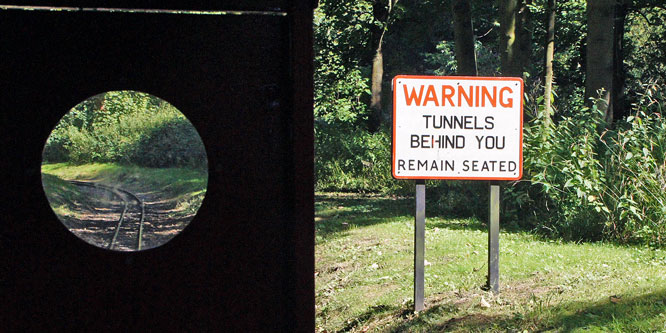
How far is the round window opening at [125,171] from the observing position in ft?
8.25

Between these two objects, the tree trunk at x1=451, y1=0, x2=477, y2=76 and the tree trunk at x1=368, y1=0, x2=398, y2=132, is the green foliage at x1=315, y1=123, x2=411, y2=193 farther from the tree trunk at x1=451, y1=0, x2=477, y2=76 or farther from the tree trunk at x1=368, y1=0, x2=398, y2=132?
the tree trunk at x1=451, y1=0, x2=477, y2=76

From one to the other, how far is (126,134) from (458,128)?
165 inches

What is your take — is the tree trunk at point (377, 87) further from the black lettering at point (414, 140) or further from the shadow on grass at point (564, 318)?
the shadow on grass at point (564, 318)

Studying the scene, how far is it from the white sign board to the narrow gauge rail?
12.9 feet

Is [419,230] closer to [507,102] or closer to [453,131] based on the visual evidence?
[453,131]

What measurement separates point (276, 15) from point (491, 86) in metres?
4.17

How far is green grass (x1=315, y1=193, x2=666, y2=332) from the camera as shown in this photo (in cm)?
567

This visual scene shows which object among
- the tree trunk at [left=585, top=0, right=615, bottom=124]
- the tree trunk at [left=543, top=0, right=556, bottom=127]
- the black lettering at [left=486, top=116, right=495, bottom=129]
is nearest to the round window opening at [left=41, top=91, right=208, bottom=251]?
the black lettering at [left=486, top=116, right=495, bottom=129]

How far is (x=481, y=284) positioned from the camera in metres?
7.18

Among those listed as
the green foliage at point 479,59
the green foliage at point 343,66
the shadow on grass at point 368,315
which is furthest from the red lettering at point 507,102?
the green foliage at point 479,59

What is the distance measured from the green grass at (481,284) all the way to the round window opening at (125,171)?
11.3 ft

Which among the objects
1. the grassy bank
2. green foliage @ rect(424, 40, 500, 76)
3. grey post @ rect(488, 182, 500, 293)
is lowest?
grey post @ rect(488, 182, 500, 293)

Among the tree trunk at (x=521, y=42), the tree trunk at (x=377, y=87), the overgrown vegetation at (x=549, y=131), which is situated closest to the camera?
the overgrown vegetation at (x=549, y=131)

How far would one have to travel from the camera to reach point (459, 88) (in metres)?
6.34
